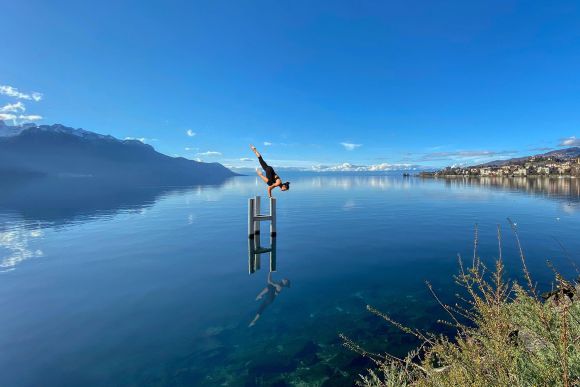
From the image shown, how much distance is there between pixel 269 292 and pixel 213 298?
2.66 metres

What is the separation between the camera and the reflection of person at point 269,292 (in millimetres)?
11484

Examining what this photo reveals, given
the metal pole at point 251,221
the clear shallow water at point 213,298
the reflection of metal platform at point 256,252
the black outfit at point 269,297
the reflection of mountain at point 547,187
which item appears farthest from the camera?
the reflection of mountain at point 547,187

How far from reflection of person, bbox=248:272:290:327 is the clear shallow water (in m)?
0.30

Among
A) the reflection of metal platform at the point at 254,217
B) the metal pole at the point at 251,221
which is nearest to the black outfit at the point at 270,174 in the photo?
the reflection of metal platform at the point at 254,217

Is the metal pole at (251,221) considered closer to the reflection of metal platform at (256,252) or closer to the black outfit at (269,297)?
the reflection of metal platform at (256,252)

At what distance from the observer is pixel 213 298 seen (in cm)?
1274

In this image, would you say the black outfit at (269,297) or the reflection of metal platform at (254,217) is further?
the reflection of metal platform at (254,217)

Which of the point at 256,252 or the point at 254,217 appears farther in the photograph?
the point at 254,217

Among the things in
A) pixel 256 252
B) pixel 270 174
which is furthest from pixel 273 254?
pixel 270 174

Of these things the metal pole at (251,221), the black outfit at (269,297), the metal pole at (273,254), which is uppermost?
the metal pole at (251,221)

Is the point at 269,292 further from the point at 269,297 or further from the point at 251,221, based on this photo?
the point at 251,221

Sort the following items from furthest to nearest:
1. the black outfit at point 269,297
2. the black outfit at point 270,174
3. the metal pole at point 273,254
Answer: the black outfit at point 270,174 → the metal pole at point 273,254 → the black outfit at point 269,297

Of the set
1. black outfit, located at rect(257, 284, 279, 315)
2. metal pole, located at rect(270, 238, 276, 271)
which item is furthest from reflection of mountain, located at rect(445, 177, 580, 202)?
black outfit, located at rect(257, 284, 279, 315)

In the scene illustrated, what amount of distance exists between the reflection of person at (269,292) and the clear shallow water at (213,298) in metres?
0.30
